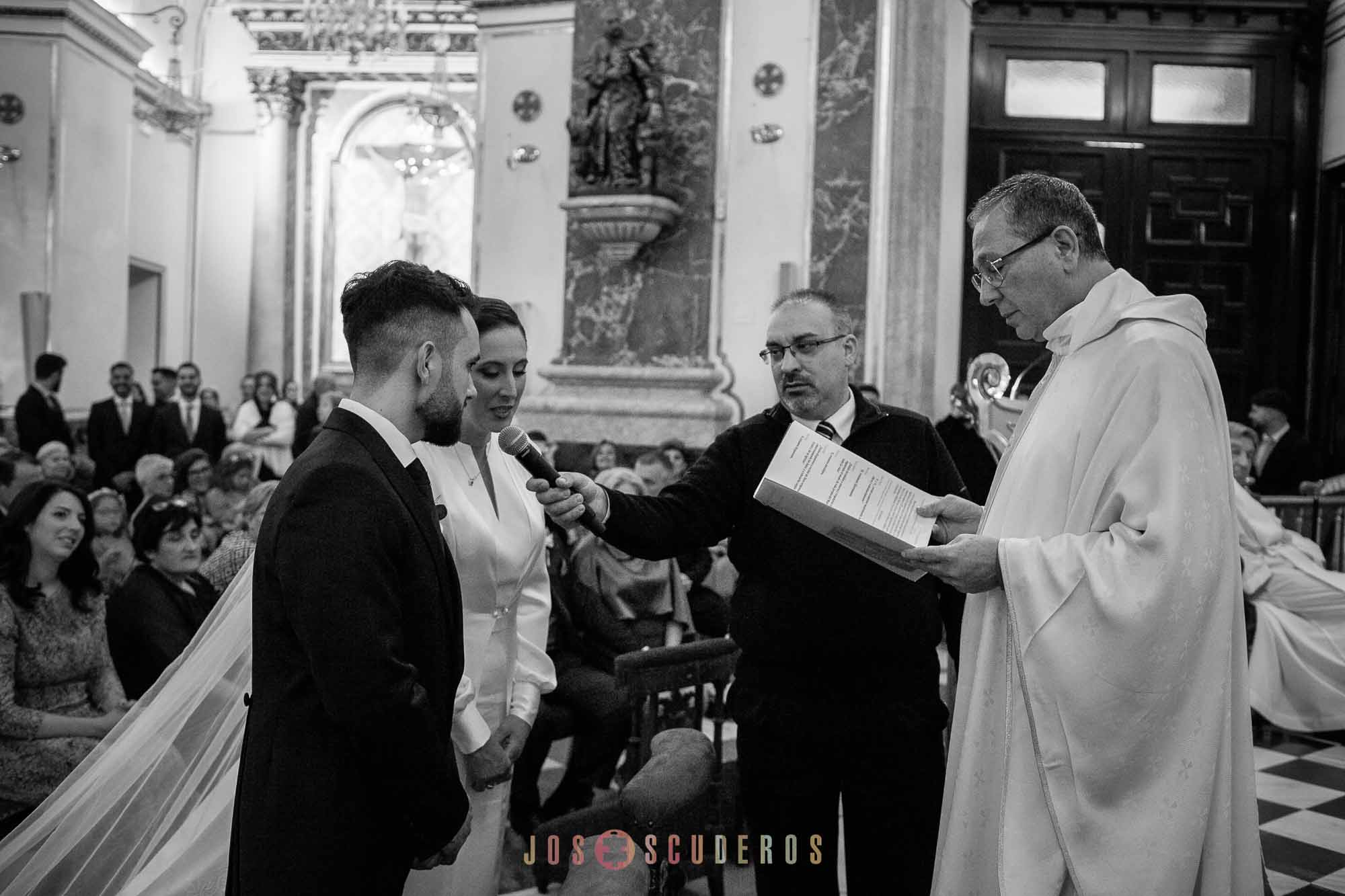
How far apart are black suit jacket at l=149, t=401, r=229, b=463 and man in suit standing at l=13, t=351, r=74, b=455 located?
0.61 metres

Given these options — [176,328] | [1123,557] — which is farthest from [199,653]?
[176,328]

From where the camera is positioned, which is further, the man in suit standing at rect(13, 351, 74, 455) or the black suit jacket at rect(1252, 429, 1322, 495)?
the man in suit standing at rect(13, 351, 74, 455)

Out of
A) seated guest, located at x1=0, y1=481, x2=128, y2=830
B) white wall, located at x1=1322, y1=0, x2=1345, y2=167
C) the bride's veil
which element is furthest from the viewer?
white wall, located at x1=1322, y1=0, x2=1345, y2=167

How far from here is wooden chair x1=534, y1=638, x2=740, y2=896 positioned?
308 centimetres

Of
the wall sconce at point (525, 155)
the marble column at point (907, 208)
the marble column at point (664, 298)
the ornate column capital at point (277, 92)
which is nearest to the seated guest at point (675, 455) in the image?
the marble column at point (664, 298)

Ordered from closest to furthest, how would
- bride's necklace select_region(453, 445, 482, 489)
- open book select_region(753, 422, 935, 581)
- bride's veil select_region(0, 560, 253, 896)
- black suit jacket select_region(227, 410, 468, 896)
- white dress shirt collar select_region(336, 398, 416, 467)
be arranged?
black suit jacket select_region(227, 410, 468, 896) → white dress shirt collar select_region(336, 398, 416, 467) → open book select_region(753, 422, 935, 581) → bride's necklace select_region(453, 445, 482, 489) → bride's veil select_region(0, 560, 253, 896)

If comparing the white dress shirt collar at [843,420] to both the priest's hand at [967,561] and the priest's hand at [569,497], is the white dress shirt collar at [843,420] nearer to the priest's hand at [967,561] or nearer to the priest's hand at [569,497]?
the priest's hand at [569,497]

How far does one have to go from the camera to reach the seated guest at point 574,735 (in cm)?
440

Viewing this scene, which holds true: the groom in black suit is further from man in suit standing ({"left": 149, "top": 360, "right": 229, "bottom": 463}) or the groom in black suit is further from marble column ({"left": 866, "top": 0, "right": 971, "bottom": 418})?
man in suit standing ({"left": 149, "top": 360, "right": 229, "bottom": 463})

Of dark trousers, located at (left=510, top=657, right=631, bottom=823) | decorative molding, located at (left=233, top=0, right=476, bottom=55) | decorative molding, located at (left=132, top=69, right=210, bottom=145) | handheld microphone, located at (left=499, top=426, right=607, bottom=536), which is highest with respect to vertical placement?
decorative molding, located at (left=233, top=0, right=476, bottom=55)

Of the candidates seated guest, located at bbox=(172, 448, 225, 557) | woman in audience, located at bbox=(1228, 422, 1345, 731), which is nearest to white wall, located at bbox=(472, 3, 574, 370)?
seated guest, located at bbox=(172, 448, 225, 557)

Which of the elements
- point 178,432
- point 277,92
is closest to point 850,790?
point 178,432

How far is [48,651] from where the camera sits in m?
3.61

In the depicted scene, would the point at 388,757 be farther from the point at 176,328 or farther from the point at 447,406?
the point at 176,328
